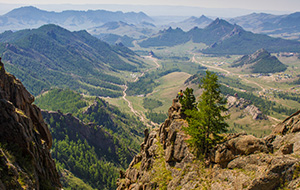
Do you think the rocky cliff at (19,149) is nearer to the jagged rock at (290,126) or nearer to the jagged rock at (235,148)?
the jagged rock at (235,148)

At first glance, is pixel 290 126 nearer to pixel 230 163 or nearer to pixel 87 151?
pixel 230 163

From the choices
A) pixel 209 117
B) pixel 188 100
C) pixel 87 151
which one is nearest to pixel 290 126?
pixel 209 117

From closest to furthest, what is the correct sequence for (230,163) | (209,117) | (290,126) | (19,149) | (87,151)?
(230,163), (19,149), (290,126), (209,117), (87,151)

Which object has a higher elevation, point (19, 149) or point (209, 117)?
point (209, 117)

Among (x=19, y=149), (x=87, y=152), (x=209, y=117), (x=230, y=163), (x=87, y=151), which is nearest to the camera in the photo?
(x=230, y=163)

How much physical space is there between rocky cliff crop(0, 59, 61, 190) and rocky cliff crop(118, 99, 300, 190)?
86.1 feet

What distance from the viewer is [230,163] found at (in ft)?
138

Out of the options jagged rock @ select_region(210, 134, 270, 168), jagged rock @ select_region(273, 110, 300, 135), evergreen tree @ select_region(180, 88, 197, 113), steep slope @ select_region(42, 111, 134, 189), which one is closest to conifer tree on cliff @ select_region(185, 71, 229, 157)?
jagged rock @ select_region(210, 134, 270, 168)

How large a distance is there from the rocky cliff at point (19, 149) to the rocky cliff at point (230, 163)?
86.1 feet

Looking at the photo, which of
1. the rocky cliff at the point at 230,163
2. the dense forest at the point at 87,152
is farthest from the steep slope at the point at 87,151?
the rocky cliff at the point at 230,163

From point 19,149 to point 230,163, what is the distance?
42.3 meters

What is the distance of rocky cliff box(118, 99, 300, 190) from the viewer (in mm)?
32956

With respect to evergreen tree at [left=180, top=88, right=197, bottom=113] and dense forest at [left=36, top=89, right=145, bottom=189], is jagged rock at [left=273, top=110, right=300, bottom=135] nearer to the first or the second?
evergreen tree at [left=180, top=88, right=197, bottom=113]

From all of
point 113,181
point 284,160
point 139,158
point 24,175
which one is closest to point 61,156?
point 113,181
